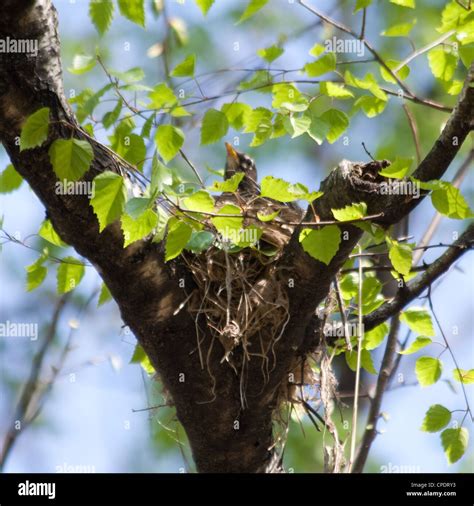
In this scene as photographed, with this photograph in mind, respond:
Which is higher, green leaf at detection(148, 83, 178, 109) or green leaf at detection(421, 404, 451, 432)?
green leaf at detection(148, 83, 178, 109)

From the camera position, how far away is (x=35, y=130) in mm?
2271

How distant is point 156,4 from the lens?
3.35 metres

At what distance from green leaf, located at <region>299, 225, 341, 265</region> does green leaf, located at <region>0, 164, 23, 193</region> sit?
1.28 m

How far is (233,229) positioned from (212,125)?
1.85 feet

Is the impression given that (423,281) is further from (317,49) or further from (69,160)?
(69,160)

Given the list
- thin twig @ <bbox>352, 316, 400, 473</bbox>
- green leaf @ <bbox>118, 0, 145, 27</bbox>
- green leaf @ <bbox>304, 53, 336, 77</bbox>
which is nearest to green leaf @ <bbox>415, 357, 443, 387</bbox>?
thin twig @ <bbox>352, 316, 400, 473</bbox>

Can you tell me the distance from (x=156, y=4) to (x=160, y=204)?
1.19 metres

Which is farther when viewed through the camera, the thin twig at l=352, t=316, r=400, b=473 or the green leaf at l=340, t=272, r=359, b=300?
the thin twig at l=352, t=316, r=400, b=473

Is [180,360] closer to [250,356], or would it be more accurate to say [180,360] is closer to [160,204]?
[250,356]

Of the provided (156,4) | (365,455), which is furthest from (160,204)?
(365,455)

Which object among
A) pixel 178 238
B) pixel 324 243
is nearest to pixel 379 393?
pixel 324 243

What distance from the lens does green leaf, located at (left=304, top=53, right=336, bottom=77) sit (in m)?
2.71

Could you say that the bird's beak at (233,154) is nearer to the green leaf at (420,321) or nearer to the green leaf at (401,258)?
Answer: the green leaf at (420,321)

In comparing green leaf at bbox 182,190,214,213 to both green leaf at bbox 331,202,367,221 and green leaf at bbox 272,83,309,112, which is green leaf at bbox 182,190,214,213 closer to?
green leaf at bbox 331,202,367,221
